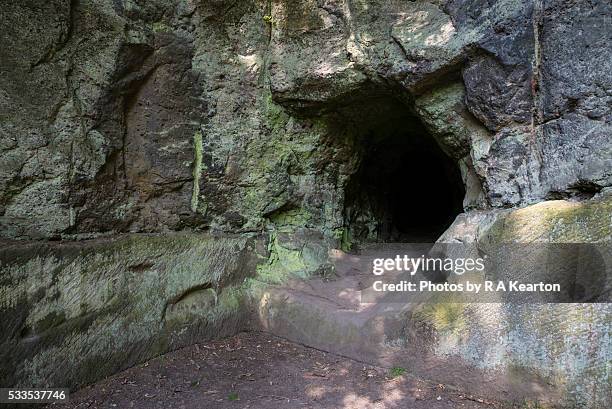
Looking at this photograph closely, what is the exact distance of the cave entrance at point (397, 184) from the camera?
557 cm

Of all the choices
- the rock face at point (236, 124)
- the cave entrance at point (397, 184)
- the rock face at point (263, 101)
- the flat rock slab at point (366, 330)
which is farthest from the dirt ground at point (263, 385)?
the cave entrance at point (397, 184)

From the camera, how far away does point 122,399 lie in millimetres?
2918

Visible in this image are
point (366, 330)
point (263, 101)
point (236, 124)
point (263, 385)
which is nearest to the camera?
point (263, 385)

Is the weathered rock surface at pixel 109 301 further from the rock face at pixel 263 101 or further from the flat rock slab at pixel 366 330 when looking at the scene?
the flat rock slab at pixel 366 330

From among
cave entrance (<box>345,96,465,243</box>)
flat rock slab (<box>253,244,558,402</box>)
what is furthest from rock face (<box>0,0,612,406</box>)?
cave entrance (<box>345,96,465,243</box>)

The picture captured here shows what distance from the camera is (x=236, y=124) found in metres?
4.30

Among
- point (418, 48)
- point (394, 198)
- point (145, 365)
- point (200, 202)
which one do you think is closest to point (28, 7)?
point (200, 202)

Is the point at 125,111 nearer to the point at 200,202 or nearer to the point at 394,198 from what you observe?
the point at 200,202

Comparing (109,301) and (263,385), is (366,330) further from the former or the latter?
(109,301)

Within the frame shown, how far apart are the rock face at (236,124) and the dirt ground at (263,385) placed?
32 cm

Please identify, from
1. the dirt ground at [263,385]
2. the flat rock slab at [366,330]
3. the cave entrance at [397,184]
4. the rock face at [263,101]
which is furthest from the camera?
the cave entrance at [397,184]

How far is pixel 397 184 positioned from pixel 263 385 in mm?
6657

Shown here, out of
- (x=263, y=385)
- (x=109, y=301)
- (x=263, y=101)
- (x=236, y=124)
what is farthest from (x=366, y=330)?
(x=263, y=101)

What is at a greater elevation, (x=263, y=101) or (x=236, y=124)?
(x=263, y=101)
